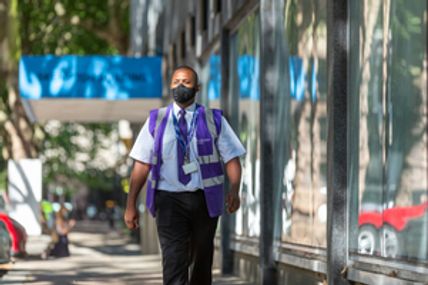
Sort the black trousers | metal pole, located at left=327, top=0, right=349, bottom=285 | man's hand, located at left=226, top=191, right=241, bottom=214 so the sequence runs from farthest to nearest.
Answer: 1. metal pole, located at left=327, top=0, right=349, bottom=285
2. man's hand, located at left=226, top=191, right=241, bottom=214
3. the black trousers

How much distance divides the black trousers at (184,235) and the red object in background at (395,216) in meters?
1.27

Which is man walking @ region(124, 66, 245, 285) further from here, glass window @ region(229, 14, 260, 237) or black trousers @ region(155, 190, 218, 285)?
glass window @ region(229, 14, 260, 237)

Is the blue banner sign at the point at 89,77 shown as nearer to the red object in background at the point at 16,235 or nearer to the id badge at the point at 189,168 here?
the red object in background at the point at 16,235

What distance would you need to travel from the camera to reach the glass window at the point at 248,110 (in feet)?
49.2

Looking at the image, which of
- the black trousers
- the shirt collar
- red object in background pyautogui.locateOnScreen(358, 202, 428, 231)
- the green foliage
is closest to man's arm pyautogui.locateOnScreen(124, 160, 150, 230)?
the black trousers

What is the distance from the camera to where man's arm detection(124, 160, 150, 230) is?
7.93m

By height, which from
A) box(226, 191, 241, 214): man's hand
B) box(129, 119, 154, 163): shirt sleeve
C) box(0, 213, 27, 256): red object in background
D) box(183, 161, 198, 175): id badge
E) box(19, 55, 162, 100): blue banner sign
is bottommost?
box(0, 213, 27, 256): red object in background

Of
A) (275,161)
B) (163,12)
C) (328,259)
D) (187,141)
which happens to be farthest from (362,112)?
(163,12)

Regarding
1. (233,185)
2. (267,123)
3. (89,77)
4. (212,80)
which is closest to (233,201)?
(233,185)

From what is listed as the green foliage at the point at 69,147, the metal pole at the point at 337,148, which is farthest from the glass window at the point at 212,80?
the green foliage at the point at 69,147

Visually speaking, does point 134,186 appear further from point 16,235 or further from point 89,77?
point 89,77

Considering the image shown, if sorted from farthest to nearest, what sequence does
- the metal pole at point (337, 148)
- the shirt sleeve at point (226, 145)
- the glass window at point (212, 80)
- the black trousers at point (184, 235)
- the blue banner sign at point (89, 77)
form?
1. the blue banner sign at point (89, 77)
2. the glass window at point (212, 80)
3. the metal pole at point (337, 148)
4. the shirt sleeve at point (226, 145)
5. the black trousers at point (184, 235)

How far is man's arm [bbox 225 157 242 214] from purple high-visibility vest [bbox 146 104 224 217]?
6 centimetres

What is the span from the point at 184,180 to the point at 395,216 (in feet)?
5.13
